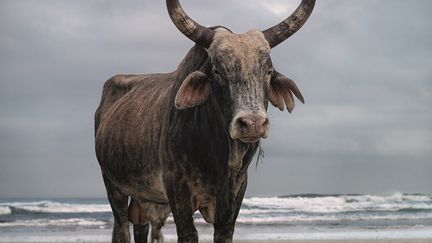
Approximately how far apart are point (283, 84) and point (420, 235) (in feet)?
50.9

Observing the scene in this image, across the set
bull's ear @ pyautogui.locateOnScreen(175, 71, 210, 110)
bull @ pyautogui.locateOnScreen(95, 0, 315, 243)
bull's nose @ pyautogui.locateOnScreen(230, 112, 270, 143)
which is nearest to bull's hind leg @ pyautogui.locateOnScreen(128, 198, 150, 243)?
bull @ pyautogui.locateOnScreen(95, 0, 315, 243)

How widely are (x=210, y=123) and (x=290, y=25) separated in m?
1.10

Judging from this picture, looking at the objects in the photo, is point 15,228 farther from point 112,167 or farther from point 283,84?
point 283,84

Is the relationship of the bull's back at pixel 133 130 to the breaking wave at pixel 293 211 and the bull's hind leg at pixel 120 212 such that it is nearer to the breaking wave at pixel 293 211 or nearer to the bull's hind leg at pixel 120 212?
the bull's hind leg at pixel 120 212

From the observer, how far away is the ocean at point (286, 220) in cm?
2194

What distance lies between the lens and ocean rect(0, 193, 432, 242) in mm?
21938

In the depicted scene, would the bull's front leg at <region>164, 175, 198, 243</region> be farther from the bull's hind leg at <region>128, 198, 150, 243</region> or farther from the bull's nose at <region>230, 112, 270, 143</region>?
the bull's hind leg at <region>128, 198, 150, 243</region>

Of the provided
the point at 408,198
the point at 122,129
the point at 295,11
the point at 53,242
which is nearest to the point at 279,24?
the point at 295,11

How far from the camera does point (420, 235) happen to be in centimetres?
2050

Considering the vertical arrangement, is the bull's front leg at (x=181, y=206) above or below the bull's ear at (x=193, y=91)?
below

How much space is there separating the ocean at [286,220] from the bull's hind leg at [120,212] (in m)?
11.0

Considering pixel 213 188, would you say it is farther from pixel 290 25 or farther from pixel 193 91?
pixel 290 25

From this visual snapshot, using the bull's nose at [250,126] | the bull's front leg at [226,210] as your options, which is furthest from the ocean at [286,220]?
the bull's nose at [250,126]

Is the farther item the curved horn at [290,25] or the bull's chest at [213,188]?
the curved horn at [290,25]
